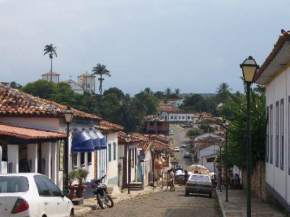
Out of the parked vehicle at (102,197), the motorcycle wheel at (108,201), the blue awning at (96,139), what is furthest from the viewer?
the blue awning at (96,139)

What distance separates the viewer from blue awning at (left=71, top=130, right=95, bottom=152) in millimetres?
36394

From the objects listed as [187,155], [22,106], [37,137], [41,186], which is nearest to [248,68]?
[41,186]

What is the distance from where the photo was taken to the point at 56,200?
17.8 metres

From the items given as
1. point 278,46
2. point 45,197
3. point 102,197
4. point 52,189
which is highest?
point 278,46

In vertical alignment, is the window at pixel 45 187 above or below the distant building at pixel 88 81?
below

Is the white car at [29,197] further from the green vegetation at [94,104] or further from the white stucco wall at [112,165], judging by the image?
the green vegetation at [94,104]

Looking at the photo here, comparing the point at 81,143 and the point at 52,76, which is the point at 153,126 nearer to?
the point at 52,76

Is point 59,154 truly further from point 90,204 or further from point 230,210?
point 230,210

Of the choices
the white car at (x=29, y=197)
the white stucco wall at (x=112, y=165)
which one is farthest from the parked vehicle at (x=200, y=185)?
the white car at (x=29, y=197)

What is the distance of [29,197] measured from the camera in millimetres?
16203

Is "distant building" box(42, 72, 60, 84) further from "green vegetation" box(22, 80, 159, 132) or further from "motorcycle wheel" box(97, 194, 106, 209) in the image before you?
"motorcycle wheel" box(97, 194, 106, 209)

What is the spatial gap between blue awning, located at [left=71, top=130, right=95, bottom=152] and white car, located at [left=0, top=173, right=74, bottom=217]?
17979mm

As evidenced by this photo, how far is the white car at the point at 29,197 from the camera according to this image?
15.8 meters

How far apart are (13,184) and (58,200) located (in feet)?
5.63
